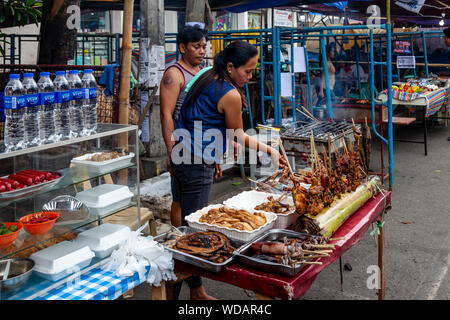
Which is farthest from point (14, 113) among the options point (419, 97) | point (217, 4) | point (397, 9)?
A: point (397, 9)

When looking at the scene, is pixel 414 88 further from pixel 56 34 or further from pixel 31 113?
pixel 31 113

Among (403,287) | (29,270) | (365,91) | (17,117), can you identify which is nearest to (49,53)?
(17,117)

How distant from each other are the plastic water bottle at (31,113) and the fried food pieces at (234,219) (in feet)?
3.69

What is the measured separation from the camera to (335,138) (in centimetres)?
436

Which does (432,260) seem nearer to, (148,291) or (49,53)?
(148,291)

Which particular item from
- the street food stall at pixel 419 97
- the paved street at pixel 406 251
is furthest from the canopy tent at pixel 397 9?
the paved street at pixel 406 251

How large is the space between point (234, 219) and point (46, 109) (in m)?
1.34

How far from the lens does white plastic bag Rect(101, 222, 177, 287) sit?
2.51m

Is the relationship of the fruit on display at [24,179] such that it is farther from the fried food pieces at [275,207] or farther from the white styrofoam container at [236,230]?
the fried food pieces at [275,207]

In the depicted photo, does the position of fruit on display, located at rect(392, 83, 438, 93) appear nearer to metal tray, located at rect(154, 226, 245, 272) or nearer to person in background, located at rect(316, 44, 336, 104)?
person in background, located at rect(316, 44, 336, 104)

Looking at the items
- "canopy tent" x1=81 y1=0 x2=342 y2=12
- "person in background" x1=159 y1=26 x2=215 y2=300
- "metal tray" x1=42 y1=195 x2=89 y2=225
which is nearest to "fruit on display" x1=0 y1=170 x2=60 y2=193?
"metal tray" x1=42 y1=195 x2=89 y2=225

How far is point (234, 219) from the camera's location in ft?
9.20

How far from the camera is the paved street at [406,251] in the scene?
409 cm
